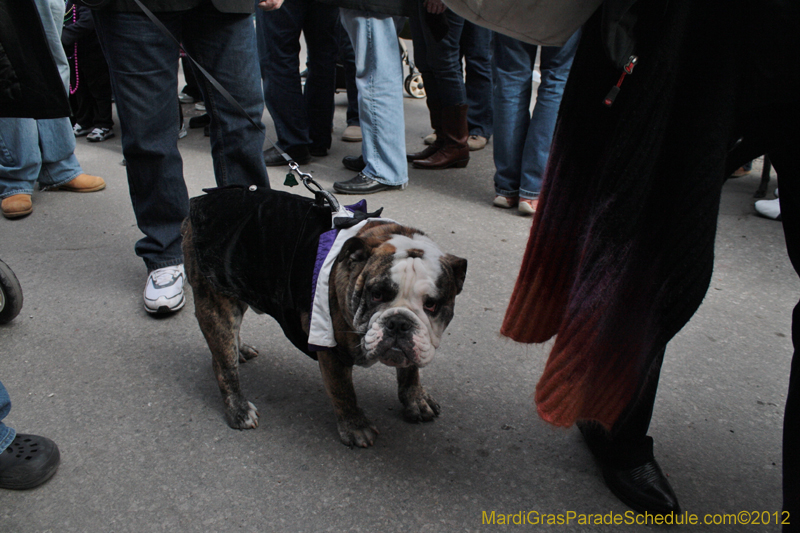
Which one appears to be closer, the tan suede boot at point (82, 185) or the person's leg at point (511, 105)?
the person's leg at point (511, 105)

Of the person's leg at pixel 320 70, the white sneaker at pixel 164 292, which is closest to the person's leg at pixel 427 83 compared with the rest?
the person's leg at pixel 320 70

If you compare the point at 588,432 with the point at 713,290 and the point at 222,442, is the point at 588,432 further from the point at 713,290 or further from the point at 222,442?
the point at 713,290

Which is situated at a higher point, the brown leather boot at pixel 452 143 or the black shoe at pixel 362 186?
the brown leather boot at pixel 452 143

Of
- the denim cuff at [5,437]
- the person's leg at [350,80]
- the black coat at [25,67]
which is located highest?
the black coat at [25,67]

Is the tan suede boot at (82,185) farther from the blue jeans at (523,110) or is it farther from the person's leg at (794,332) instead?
the person's leg at (794,332)

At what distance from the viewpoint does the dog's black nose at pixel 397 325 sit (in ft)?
5.62

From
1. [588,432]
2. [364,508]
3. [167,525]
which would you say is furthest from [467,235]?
[167,525]

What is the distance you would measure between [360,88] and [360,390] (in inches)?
113

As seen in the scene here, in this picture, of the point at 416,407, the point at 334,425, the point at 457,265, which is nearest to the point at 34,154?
the point at 334,425

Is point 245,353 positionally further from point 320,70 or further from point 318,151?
point 320,70

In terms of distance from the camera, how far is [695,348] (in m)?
2.76

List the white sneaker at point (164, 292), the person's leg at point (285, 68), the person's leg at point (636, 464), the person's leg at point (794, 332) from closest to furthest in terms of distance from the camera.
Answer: the person's leg at point (794, 332) → the person's leg at point (636, 464) → the white sneaker at point (164, 292) → the person's leg at point (285, 68)

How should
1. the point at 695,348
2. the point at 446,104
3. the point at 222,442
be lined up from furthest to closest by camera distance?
the point at 446,104 → the point at 695,348 → the point at 222,442

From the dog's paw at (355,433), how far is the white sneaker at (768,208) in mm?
3601
